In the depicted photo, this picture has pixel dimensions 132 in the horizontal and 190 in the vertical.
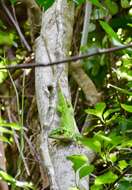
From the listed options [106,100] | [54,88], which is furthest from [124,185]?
[106,100]

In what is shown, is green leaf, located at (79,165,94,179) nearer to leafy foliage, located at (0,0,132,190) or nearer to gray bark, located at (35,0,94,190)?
leafy foliage, located at (0,0,132,190)

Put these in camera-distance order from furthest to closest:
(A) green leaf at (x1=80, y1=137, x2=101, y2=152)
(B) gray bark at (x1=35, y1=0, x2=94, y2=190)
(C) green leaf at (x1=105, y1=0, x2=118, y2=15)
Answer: (C) green leaf at (x1=105, y1=0, x2=118, y2=15)
(B) gray bark at (x1=35, y1=0, x2=94, y2=190)
(A) green leaf at (x1=80, y1=137, x2=101, y2=152)

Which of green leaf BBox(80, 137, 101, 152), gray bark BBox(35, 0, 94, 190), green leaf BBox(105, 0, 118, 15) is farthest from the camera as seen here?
green leaf BBox(105, 0, 118, 15)

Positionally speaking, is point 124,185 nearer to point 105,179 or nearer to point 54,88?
point 105,179

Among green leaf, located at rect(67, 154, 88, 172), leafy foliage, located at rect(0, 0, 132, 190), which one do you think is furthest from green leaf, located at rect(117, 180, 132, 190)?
green leaf, located at rect(67, 154, 88, 172)

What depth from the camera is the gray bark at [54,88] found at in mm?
1096

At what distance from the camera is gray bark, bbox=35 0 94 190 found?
1.10 metres

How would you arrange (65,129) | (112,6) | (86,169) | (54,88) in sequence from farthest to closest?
(112,6) → (54,88) → (65,129) → (86,169)

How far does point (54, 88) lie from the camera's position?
1252mm

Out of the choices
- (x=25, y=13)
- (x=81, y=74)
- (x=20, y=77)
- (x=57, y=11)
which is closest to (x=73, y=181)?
(x=81, y=74)

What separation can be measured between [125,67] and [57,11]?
28 cm

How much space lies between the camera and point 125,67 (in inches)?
51.0

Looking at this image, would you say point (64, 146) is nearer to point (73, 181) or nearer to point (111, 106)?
point (73, 181)

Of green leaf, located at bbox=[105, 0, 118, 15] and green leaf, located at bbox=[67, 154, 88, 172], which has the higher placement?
green leaf, located at bbox=[105, 0, 118, 15]
